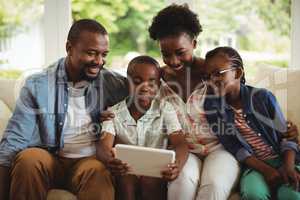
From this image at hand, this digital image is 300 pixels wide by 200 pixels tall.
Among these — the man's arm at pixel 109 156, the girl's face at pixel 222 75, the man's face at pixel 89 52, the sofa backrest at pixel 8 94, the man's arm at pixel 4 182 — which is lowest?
the man's arm at pixel 4 182

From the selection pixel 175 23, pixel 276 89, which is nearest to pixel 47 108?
pixel 175 23

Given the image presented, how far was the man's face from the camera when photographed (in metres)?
1.87

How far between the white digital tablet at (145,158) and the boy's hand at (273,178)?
369 millimetres

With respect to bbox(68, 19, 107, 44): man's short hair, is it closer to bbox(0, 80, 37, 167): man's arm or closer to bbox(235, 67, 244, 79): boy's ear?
bbox(0, 80, 37, 167): man's arm

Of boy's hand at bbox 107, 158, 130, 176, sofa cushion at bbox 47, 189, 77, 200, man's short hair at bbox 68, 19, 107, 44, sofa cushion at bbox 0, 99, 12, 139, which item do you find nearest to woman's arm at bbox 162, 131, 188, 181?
boy's hand at bbox 107, 158, 130, 176

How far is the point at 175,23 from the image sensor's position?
1.97 meters

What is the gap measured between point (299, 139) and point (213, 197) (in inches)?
23.9

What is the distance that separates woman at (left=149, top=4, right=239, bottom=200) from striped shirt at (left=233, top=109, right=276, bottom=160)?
0.10 meters

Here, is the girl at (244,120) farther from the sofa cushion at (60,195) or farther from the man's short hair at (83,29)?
the sofa cushion at (60,195)

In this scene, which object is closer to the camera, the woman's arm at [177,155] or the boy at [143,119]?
the woman's arm at [177,155]

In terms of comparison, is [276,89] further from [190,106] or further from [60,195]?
[60,195]

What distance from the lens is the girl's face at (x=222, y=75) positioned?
1.79m

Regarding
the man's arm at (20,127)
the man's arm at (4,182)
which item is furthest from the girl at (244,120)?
the man's arm at (4,182)

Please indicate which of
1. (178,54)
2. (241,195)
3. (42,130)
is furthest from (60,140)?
(241,195)
